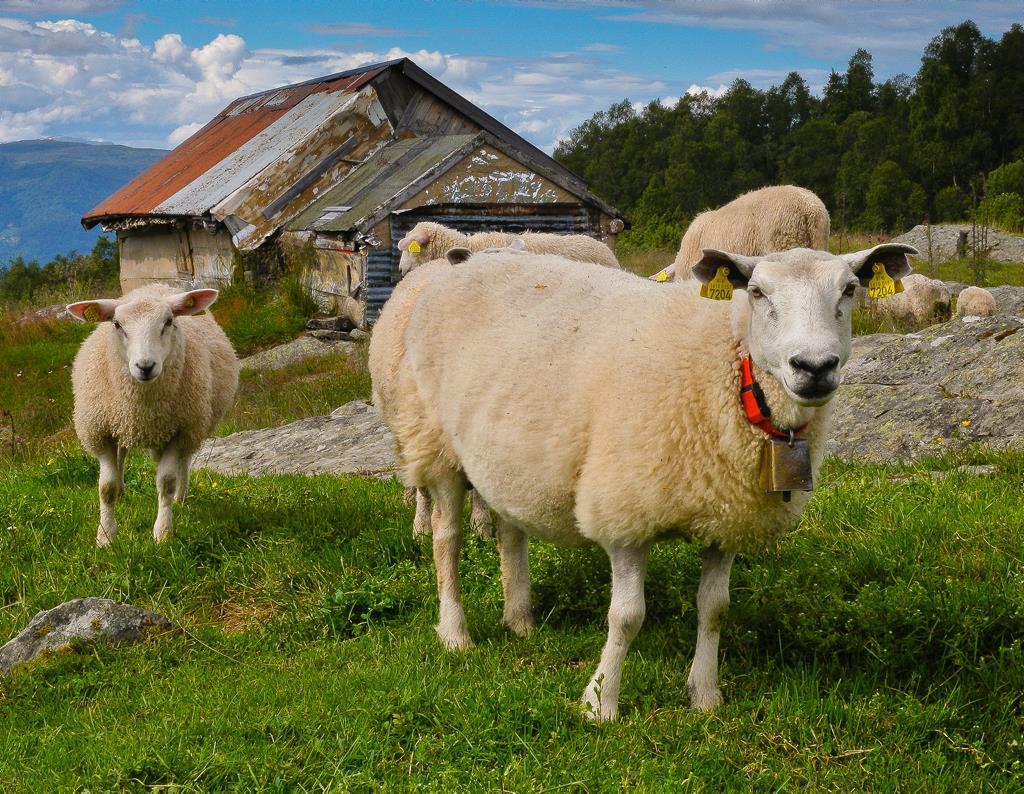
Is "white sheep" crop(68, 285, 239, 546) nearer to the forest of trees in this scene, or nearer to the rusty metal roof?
the rusty metal roof

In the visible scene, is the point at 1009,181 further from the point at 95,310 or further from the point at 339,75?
the point at 95,310

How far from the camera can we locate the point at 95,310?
264 inches

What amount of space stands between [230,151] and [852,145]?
33524mm

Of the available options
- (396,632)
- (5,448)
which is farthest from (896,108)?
(396,632)

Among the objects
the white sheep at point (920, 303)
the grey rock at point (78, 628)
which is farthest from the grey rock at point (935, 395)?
the white sheep at point (920, 303)

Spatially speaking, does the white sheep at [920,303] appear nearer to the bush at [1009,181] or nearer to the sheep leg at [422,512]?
the sheep leg at [422,512]

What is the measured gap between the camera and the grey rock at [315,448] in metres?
9.10

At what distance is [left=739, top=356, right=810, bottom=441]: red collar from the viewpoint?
3.63m

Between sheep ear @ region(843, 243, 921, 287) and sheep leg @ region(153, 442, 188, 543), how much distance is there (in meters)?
4.45

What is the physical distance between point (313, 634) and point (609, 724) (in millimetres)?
1850

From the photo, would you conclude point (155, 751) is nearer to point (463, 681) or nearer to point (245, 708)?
point (245, 708)

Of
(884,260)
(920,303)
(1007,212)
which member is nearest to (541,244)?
(884,260)

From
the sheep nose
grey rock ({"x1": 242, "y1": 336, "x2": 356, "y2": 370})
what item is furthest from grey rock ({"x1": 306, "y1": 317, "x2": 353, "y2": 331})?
the sheep nose

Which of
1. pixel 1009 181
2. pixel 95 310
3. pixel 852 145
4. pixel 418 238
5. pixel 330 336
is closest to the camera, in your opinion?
pixel 95 310
